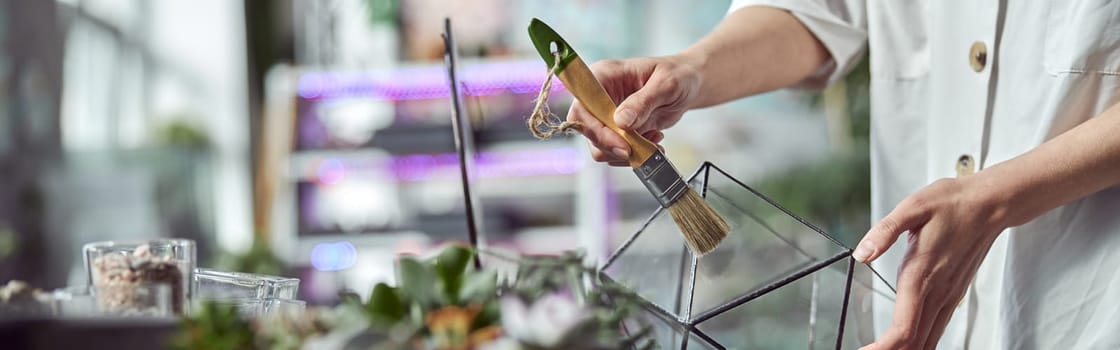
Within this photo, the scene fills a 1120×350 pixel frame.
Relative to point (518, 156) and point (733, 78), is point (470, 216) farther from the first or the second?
point (518, 156)

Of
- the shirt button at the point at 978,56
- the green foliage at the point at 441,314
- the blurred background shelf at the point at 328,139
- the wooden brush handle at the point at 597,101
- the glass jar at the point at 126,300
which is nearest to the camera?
the green foliage at the point at 441,314

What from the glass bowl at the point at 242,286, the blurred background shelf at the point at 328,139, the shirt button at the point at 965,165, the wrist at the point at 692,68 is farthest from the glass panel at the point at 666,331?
the blurred background shelf at the point at 328,139

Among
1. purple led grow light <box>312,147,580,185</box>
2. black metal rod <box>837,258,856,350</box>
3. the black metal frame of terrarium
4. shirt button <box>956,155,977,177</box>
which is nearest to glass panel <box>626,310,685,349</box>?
the black metal frame of terrarium

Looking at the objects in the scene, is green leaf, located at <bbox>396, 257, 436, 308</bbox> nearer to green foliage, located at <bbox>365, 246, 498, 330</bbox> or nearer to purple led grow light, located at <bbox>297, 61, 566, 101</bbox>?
green foliage, located at <bbox>365, 246, 498, 330</bbox>

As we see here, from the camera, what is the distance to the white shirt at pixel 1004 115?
3.02 feet

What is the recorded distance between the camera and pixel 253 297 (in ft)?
2.20

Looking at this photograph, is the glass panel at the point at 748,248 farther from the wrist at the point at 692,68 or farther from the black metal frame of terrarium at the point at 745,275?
the wrist at the point at 692,68

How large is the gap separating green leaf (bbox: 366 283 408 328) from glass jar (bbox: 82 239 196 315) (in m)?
0.22

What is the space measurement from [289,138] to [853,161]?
6.80 feet

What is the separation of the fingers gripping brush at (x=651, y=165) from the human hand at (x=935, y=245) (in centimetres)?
10

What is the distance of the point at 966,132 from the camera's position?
106 cm

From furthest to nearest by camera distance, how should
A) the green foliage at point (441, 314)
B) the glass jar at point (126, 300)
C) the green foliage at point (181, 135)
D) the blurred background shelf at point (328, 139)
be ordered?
the green foliage at point (181, 135) < the blurred background shelf at point (328, 139) < the glass jar at point (126, 300) < the green foliage at point (441, 314)

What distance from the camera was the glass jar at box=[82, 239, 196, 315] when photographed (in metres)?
0.64

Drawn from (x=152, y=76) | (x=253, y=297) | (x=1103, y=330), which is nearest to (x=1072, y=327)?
(x=1103, y=330)
